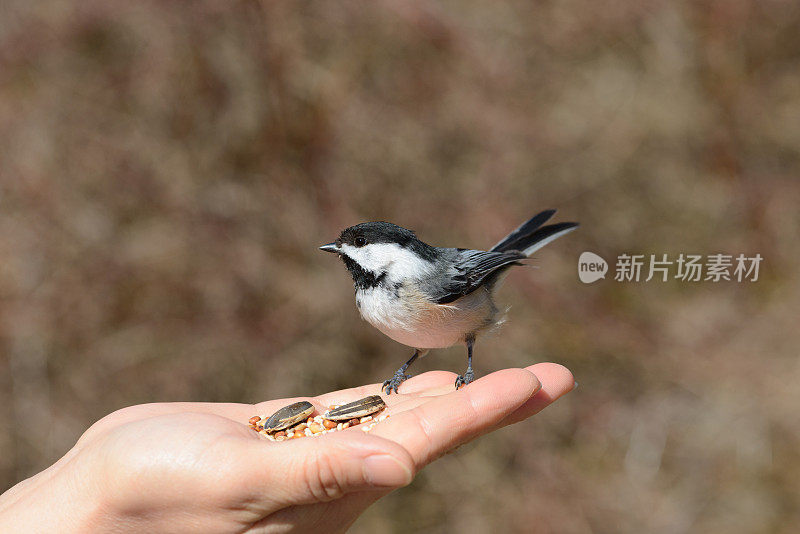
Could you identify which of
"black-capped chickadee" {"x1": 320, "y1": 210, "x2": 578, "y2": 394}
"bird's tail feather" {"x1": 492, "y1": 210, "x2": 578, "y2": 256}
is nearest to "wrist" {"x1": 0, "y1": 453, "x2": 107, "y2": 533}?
"black-capped chickadee" {"x1": 320, "y1": 210, "x2": 578, "y2": 394}

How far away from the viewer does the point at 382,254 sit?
173 cm

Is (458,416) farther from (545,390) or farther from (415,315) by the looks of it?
(415,315)

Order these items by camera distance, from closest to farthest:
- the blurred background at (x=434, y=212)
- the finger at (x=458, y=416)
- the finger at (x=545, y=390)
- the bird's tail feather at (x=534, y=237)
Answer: the finger at (x=458, y=416) < the finger at (x=545, y=390) < the bird's tail feather at (x=534, y=237) < the blurred background at (x=434, y=212)

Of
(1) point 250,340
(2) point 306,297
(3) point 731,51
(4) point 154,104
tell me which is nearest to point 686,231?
(3) point 731,51

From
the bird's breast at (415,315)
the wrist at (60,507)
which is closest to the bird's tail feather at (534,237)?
the bird's breast at (415,315)

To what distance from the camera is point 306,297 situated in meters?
3.06

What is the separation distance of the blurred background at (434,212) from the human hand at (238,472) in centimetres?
161

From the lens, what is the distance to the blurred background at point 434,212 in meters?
2.91

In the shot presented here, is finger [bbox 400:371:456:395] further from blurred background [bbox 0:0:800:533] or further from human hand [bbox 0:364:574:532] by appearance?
blurred background [bbox 0:0:800:533]

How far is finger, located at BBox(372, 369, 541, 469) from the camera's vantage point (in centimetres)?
119

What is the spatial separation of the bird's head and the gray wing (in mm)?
75

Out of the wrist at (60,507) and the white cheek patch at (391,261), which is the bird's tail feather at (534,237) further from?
the wrist at (60,507)

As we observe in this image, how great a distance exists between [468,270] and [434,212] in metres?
1.48

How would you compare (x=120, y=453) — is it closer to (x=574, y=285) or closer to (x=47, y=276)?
(x=47, y=276)
